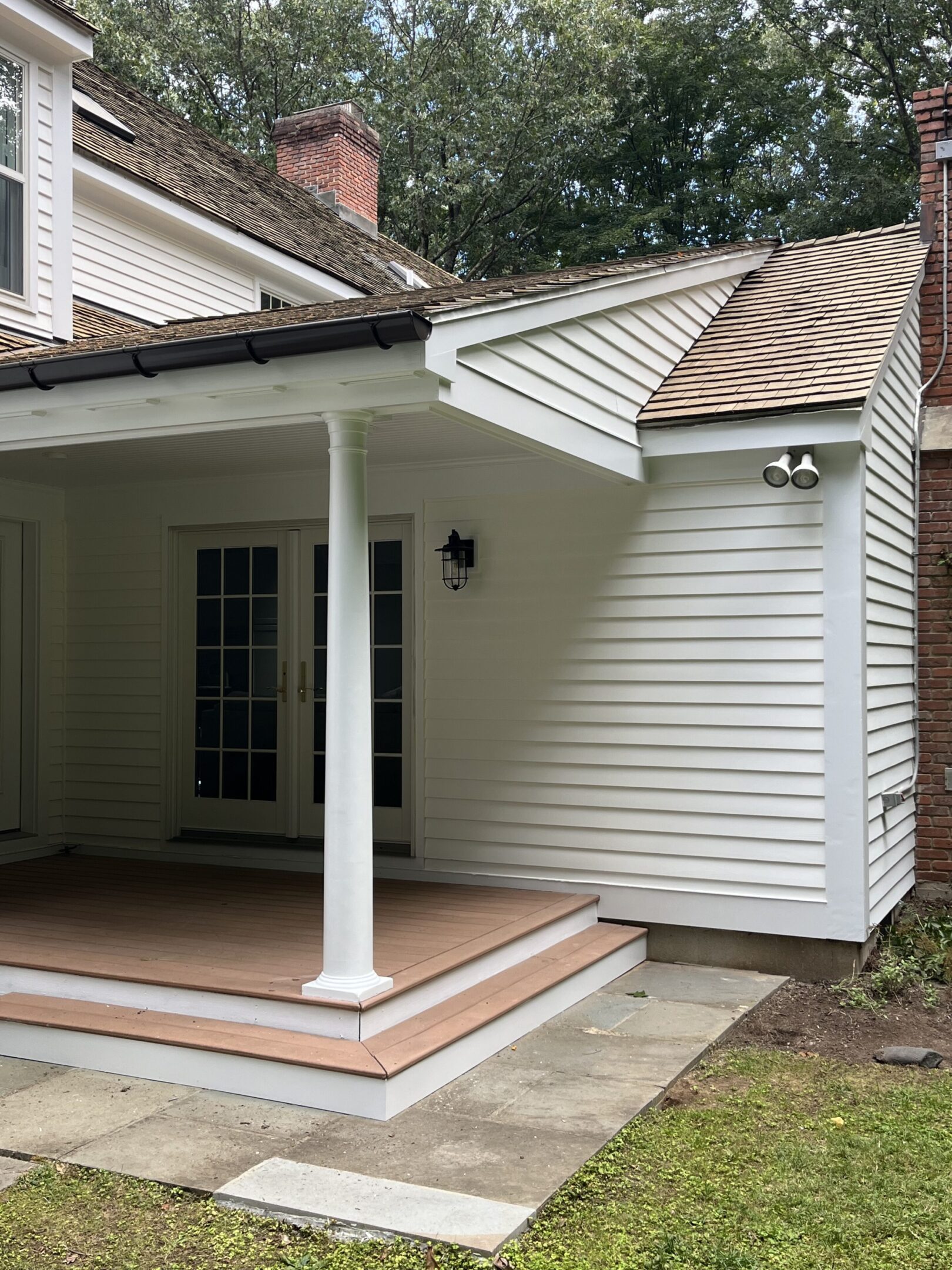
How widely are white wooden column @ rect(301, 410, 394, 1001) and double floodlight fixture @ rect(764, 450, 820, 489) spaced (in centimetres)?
234

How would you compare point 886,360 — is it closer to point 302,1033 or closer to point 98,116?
point 302,1033

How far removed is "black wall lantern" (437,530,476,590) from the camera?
6793mm

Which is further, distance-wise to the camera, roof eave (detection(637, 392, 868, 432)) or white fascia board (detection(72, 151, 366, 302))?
white fascia board (detection(72, 151, 366, 302))

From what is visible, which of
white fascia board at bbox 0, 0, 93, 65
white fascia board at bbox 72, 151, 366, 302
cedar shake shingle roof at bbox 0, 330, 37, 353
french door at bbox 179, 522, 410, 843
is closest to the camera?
cedar shake shingle roof at bbox 0, 330, 37, 353

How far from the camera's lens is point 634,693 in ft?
21.0

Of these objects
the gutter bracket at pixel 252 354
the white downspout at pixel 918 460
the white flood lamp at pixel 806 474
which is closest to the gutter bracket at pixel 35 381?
the gutter bracket at pixel 252 354

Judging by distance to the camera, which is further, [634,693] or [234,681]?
[234,681]

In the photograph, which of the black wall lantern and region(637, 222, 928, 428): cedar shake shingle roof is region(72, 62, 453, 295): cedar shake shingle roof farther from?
region(637, 222, 928, 428): cedar shake shingle roof

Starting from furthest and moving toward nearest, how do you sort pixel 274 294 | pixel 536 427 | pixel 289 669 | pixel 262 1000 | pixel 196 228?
pixel 274 294, pixel 196 228, pixel 289 669, pixel 536 427, pixel 262 1000

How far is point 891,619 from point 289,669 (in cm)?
367

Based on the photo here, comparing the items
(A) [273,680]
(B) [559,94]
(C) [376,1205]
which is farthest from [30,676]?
(B) [559,94]

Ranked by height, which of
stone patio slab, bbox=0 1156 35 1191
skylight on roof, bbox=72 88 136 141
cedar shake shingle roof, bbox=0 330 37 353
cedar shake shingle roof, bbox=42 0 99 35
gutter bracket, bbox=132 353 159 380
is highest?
skylight on roof, bbox=72 88 136 141

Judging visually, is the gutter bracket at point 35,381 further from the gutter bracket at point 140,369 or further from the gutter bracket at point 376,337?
the gutter bracket at point 376,337

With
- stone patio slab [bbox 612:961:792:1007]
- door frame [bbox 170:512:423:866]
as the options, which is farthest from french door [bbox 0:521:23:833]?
stone patio slab [bbox 612:961:792:1007]
